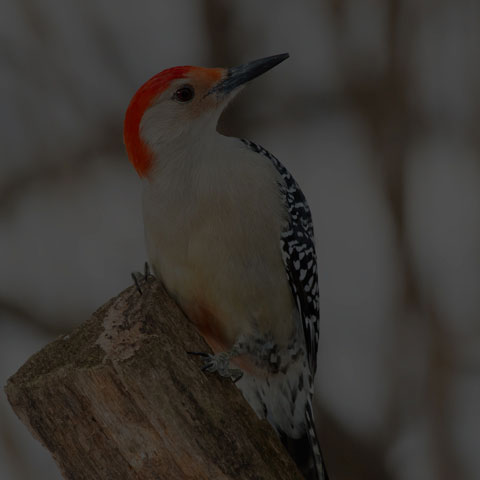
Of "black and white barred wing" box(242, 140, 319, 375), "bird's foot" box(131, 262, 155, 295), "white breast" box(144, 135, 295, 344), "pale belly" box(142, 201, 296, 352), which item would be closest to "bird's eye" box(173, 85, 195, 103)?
"white breast" box(144, 135, 295, 344)

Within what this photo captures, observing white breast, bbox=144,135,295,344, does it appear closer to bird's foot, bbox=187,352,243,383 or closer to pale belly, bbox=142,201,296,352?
pale belly, bbox=142,201,296,352

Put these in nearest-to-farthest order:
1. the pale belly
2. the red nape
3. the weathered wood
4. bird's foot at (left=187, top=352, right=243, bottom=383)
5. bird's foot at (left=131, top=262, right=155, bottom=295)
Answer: the weathered wood, bird's foot at (left=187, top=352, right=243, bottom=383), bird's foot at (left=131, top=262, right=155, bottom=295), the pale belly, the red nape

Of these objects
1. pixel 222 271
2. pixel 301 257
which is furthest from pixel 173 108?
pixel 301 257

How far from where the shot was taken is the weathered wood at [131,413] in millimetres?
2545

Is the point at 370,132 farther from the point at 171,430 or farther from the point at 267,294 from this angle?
the point at 171,430

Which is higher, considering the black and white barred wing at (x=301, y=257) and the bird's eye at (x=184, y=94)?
the bird's eye at (x=184, y=94)

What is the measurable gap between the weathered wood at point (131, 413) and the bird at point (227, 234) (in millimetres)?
555

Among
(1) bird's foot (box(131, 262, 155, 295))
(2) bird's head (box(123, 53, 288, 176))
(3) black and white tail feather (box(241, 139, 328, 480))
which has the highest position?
(2) bird's head (box(123, 53, 288, 176))

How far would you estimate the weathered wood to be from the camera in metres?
2.54

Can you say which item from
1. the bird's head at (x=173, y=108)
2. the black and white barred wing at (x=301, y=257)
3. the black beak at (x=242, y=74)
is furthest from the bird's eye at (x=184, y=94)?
the black and white barred wing at (x=301, y=257)

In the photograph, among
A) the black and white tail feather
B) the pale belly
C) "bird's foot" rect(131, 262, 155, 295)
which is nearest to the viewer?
"bird's foot" rect(131, 262, 155, 295)

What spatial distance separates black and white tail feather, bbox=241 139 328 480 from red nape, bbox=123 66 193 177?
620 millimetres

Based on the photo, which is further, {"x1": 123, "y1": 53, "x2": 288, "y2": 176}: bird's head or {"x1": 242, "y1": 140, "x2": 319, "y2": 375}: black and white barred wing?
{"x1": 242, "y1": 140, "x2": 319, "y2": 375}: black and white barred wing

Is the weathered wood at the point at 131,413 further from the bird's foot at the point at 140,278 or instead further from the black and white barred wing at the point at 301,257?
the black and white barred wing at the point at 301,257
